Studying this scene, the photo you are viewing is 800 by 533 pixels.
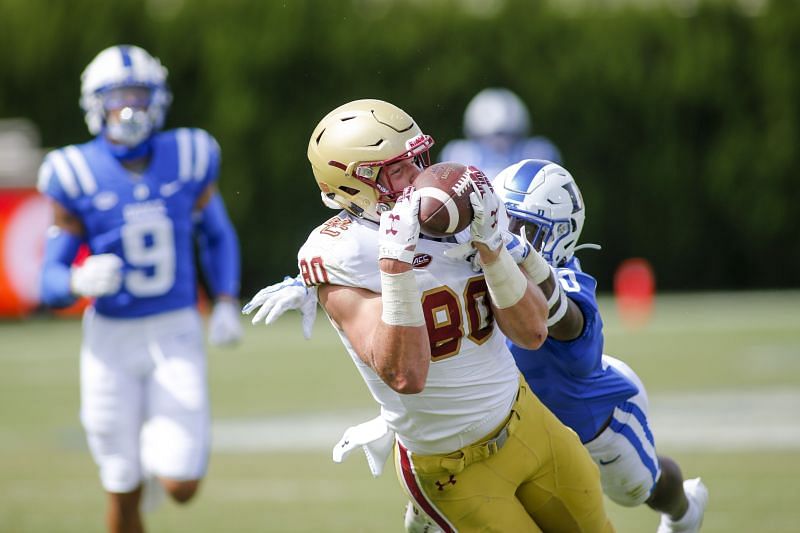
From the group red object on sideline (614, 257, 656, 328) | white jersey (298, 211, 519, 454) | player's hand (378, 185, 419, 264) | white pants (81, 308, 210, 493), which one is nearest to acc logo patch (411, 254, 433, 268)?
white jersey (298, 211, 519, 454)

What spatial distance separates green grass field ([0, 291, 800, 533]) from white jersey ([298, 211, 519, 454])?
234 centimetres

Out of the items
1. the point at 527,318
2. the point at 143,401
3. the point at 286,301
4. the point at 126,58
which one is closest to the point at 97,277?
the point at 143,401

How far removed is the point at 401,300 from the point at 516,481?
0.70 m

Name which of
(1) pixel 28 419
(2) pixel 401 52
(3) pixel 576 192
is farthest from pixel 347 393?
(2) pixel 401 52

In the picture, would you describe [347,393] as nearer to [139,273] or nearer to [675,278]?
[139,273]

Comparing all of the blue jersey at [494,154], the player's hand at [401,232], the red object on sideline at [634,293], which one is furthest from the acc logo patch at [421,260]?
the red object on sideline at [634,293]

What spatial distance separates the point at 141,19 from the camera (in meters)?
17.1

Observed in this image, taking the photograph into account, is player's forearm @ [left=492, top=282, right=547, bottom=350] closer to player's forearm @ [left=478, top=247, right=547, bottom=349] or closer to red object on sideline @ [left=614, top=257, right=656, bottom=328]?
player's forearm @ [left=478, top=247, right=547, bottom=349]

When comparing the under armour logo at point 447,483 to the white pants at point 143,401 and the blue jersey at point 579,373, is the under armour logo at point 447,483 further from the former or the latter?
the white pants at point 143,401

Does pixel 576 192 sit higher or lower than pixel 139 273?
higher

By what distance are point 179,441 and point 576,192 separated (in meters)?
Answer: 2.06

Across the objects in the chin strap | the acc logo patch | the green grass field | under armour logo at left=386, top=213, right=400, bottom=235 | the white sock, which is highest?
under armour logo at left=386, top=213, right=400, bottom=235

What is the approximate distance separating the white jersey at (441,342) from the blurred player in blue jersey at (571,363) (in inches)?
4.7

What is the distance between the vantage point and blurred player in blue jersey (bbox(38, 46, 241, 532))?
5.05 metres
